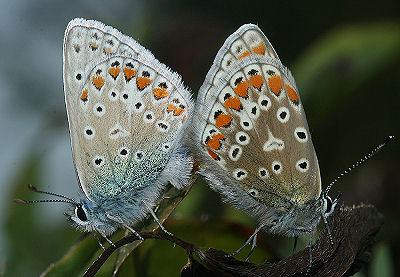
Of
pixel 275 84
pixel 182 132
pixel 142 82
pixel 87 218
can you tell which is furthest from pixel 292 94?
pixel 87 218

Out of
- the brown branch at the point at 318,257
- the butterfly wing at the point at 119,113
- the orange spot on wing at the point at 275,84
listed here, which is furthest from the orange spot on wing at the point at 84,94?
the brown branch at the point at 318,257

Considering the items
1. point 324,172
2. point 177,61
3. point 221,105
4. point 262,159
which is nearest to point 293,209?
point 262,159

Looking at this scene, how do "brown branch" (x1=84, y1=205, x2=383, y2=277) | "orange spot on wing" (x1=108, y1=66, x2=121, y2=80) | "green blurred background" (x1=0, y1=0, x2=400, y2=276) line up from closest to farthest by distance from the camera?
"brown branch" (x1=84, y1=205, x2=383, y2=277), "orange spot on wing" (x1=108, y1=66, x2=121, y2=80), "green blurred background" (x1=0, y1=0, x2=400, y2=276)

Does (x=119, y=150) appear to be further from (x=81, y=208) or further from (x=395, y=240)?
(x=395, y=240)

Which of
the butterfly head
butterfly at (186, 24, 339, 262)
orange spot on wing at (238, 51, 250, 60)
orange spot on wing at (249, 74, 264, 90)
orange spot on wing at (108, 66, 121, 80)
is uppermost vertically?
orange spot on wing at (238, 51, 250, 60)

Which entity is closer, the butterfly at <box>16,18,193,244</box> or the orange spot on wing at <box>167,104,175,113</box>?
the butterfly at <box>16,18,193,244</box>

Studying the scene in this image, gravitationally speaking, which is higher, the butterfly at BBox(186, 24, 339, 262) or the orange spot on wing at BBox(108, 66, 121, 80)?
the orange spot on wing at BBox(108, 66, 121, 80)

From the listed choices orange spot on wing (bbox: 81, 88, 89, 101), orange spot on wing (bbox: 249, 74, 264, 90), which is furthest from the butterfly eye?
orange spot on wing (bbox: 249, 74, 264, 90)

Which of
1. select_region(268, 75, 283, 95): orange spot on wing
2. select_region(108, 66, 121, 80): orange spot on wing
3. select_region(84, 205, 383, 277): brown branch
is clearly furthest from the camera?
select_region(108, 66, 121, 80): orange spot on wing

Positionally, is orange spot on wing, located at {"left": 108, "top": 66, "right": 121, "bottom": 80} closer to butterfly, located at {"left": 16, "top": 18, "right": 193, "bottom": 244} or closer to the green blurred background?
butterfly, located at {"left": 16, "top": 18, "right": 193, "bottom": 244}
